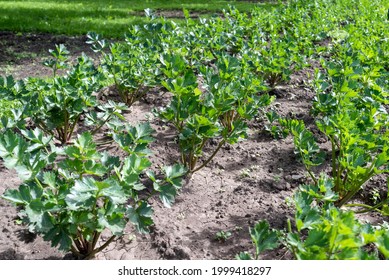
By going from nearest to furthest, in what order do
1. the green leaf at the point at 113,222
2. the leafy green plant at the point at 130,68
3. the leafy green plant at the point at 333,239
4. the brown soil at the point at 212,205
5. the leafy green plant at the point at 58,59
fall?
the leafy green plant at the point at 333,239
the green leaf at the point at 113,222
the brown soil at the point at 212,205
the leafy green plant at the point at 58,59
the leafy green plant at the point at 130,68

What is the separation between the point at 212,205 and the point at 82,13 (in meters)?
7.37

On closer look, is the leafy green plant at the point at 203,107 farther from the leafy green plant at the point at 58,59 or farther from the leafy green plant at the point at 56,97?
the leafy green plant at the point at 58,59

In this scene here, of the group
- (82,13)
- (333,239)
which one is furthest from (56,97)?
(82,13)

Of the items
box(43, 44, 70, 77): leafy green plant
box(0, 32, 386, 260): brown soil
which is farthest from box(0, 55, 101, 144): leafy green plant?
box(0, 32, 386, 260): brown soil

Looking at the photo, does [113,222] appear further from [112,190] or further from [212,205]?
[212,205]

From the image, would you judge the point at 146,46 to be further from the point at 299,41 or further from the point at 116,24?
the point at 116,24

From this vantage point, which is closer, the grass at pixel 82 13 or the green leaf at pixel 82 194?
the green leaf at pixel 82 194

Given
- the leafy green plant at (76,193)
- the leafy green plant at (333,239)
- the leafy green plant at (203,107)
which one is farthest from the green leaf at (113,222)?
the leafy green plant at (203,107)

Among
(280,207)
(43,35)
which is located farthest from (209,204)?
(43,35)

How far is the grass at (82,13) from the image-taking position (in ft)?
25.9

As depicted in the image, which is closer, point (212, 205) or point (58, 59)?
point (212, 205)

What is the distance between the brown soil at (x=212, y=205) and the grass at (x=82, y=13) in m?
3.91

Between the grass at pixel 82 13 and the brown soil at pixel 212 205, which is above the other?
the grass at pixel 82 13

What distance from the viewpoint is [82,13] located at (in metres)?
9.53
